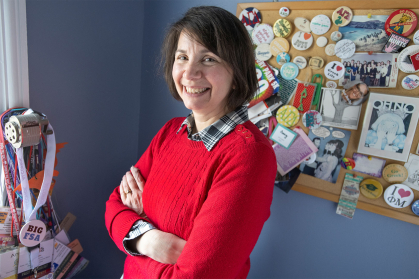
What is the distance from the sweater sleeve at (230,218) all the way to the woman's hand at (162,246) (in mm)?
42

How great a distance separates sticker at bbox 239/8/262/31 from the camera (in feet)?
3.89

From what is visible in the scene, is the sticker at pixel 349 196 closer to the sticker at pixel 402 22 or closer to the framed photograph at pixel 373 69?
the framed photograph at pixel 373 69

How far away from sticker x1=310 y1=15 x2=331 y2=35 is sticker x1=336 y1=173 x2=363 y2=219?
60 centimetres

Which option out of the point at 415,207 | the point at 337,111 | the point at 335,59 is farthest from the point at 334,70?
the point at 415,207

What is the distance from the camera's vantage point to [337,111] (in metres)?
1.05

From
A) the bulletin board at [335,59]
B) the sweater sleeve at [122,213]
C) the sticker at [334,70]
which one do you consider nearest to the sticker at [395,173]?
the bulletin board at [335,59]

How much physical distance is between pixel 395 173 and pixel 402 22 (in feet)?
1.81

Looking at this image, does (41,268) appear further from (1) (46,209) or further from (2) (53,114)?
(2) (53,114)

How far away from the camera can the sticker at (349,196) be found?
41.0 inches

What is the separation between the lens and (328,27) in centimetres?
103

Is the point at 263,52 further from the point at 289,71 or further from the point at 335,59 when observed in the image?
the point at 335,59

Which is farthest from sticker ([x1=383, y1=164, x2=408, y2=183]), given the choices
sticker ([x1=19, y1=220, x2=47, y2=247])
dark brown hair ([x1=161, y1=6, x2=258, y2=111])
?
sticker ([x1=19, y1=220, x2=47, y2=247])

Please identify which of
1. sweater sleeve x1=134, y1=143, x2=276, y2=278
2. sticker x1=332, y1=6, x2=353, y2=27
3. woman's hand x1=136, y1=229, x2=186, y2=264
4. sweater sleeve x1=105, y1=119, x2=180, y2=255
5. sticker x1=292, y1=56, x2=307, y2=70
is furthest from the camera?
sticker x1=292, y1=56, x2=307, y2=70

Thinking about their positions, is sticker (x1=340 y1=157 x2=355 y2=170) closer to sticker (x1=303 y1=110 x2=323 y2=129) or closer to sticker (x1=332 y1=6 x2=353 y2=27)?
sticker (x1=303 y1=110 x2=323 y2=129)
